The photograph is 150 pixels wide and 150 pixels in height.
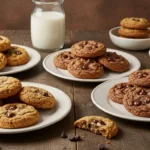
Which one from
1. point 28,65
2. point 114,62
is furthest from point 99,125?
point 28,65

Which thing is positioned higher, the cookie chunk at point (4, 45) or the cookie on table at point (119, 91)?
the cookie chunk at point (4, 45)

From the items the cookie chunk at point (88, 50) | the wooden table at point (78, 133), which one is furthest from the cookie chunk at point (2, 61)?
the cookie chunk at point (88, 50)

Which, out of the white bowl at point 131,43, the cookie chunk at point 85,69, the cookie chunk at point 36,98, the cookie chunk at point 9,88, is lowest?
the white bowl at point 131,43

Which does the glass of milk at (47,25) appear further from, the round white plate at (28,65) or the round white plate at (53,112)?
the round white plate at (53,112)

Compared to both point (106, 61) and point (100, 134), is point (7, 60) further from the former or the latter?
point (100, 134)

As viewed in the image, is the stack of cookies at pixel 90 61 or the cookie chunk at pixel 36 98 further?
the stack of cookies at pixel 90 61

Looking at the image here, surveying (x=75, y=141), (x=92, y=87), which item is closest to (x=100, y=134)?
(x=75, y=141)
